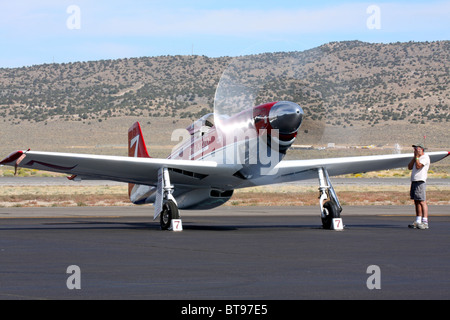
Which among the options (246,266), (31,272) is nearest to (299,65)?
(246,266)

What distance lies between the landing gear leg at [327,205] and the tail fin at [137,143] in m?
6.50

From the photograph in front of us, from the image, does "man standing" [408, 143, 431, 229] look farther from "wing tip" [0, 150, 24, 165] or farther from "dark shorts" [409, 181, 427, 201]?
"wing tip" [0, 150, 24, 165]

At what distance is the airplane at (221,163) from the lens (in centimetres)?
1864

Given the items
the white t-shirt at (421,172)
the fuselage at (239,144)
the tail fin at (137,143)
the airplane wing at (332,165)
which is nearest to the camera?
the fuselage at (239,144)

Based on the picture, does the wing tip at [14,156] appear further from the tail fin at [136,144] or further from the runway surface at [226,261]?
the tail fin at [136,144]

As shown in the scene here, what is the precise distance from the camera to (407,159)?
22.0 metres

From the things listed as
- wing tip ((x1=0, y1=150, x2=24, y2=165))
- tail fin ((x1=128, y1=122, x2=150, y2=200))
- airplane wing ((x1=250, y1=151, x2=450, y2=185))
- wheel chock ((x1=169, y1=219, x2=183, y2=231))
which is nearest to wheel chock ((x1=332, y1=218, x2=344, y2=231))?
airplane wing ((x1=250, y1=151, x2=450, y2=185))

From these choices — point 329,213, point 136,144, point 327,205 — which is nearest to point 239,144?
point 327,205

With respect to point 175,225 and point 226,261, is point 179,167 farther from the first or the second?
point 226,261

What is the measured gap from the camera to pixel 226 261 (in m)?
12.1

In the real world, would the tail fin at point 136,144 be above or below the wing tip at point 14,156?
below

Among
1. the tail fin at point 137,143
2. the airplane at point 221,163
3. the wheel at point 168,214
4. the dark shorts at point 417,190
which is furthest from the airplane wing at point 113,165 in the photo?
the dark shorts at point 417,190
